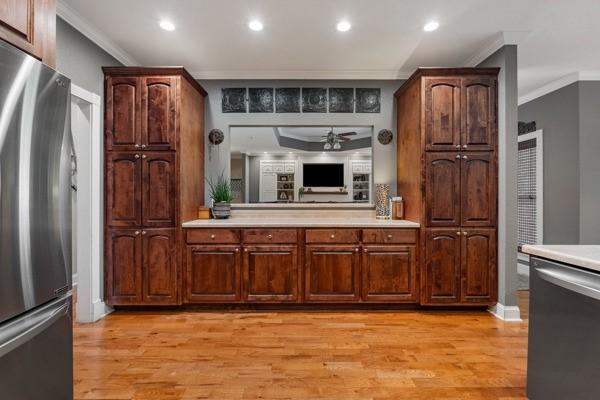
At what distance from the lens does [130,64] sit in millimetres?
3377

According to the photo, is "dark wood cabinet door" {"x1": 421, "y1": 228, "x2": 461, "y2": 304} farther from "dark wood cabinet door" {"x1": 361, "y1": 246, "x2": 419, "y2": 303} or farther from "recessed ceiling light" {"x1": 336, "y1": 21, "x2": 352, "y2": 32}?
"recessed ceiling light" {"x1": 336, "y1": 21, "x2": 352, "y2": 32}

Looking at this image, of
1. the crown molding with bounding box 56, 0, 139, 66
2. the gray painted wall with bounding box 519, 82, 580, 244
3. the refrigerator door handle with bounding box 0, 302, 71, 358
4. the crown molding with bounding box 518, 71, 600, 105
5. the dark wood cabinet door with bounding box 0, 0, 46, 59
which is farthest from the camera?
the gray painted wall with bounding box 519, 82, 580, 244

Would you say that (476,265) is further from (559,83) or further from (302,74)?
(559,83)

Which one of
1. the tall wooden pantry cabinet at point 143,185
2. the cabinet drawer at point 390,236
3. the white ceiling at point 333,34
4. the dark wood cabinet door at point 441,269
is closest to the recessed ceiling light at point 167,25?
the white ceiling at point 333,34

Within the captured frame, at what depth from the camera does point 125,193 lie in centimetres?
303

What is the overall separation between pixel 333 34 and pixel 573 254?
7.97ft

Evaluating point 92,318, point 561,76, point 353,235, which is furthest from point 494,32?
point 92,318

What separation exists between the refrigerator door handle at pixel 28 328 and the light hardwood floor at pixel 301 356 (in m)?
0.90

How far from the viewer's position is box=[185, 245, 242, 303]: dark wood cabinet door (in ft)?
10.1

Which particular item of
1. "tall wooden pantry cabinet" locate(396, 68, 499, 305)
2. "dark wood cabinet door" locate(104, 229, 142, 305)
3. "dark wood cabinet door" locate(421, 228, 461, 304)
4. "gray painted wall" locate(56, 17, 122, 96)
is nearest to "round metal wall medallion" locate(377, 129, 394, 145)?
"tall wooden pantry cabinet" locate(396, 68, 499, 305)

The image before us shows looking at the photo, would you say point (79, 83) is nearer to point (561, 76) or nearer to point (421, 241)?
point (421, 241)

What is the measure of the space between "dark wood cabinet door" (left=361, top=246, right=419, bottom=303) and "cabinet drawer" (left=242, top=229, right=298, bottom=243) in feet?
2.36

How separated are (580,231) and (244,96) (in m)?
4.40

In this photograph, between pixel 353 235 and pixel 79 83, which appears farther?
pixel 353 235
